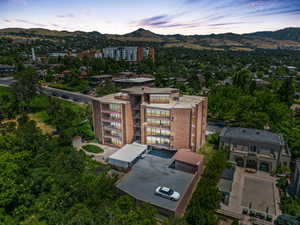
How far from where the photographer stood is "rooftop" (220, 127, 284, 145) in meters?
41.6

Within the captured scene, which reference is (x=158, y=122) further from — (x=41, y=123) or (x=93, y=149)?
(x=41, y=123)

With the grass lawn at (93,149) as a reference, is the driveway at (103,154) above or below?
below

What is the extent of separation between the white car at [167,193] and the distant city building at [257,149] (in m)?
19.6

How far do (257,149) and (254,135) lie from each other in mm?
3274

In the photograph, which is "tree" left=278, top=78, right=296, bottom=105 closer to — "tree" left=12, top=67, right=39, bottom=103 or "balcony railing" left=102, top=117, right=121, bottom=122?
"balcony railing" left=102, top=117, right=121, bottom=122

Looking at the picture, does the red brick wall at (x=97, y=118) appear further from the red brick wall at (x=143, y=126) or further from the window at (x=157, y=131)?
the window at (x=157, y=131)

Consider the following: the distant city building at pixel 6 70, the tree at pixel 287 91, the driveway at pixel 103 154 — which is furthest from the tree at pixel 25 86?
the tree at pixel 287 91

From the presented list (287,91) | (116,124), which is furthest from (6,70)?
(287,91)

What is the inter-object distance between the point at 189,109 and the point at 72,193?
26.3 m

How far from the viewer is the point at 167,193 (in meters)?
30.0

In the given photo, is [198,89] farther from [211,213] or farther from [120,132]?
[211,213]

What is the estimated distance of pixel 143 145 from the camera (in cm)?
4619

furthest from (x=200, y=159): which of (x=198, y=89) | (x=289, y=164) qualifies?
(x=198, y=89)

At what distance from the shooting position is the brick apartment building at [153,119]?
42.9 m
